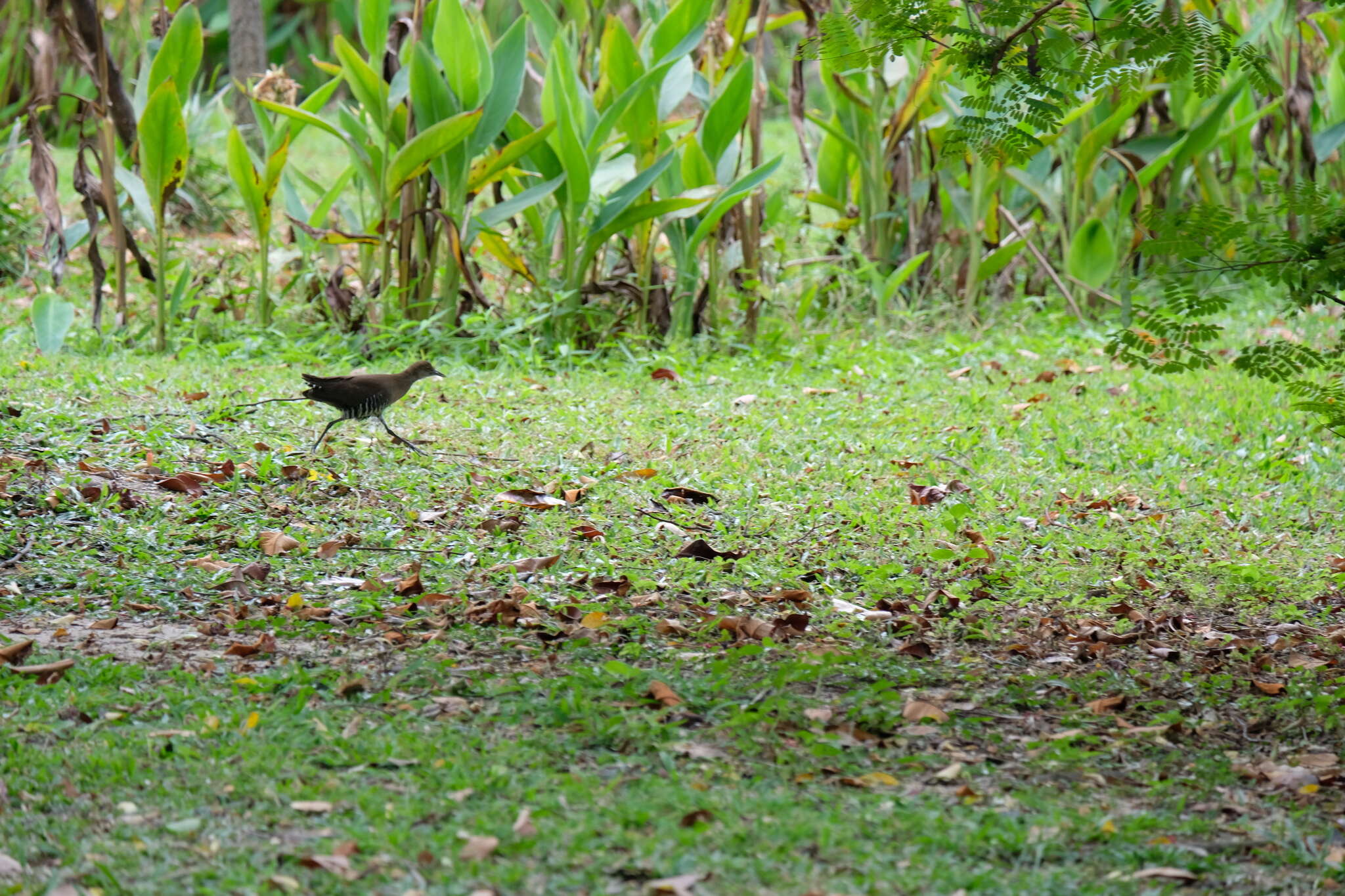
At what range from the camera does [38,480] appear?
428 cm

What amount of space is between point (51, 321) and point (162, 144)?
1.03 m

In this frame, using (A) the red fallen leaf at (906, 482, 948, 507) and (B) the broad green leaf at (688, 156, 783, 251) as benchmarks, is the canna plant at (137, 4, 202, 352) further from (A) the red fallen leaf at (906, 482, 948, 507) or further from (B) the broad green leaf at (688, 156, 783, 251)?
(A) the red fallen leaf at (906, 482, 948, 507)

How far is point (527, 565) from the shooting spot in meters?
3.89

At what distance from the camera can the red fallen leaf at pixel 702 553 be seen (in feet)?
13.3

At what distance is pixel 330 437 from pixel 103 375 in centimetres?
148

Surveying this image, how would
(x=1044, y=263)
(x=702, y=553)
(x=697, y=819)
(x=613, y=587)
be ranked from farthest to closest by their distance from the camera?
(x=1044, y=263), (x=702, y=553), (x=613, y=587), (x=697, y=819)

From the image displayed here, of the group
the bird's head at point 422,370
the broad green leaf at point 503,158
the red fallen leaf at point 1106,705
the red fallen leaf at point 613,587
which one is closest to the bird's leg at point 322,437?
the bird's head at point 422,370

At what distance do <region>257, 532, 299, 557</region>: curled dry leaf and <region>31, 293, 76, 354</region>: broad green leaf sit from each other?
2930 millimetres

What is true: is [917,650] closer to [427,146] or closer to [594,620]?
[594,620]

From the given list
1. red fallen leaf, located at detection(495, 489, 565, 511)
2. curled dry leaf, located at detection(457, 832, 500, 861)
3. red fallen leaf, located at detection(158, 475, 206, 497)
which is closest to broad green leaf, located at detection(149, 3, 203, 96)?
red fallen leaf, located at detection(158, 475, 206, 497)

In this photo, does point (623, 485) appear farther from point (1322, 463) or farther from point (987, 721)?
point (1322, 463)

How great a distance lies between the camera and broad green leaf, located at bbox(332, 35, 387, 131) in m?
6.15

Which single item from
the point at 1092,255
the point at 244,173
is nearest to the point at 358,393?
the point at 244,173

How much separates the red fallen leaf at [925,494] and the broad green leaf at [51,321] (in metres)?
4.09
